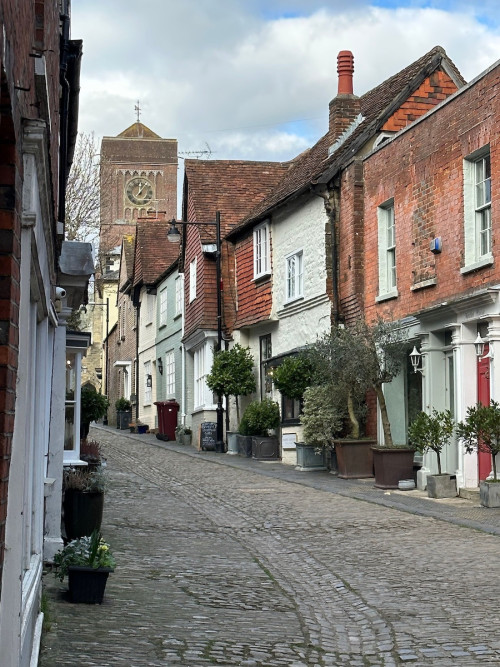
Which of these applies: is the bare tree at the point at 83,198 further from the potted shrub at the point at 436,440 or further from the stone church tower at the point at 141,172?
the stone church tower at the point at 141,172

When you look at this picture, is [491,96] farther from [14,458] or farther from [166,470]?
[14,458]

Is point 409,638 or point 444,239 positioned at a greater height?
point 444,239

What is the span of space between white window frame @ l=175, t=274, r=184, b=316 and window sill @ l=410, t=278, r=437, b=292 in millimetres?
16851

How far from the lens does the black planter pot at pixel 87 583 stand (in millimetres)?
7418

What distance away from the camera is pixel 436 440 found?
48.1 ft

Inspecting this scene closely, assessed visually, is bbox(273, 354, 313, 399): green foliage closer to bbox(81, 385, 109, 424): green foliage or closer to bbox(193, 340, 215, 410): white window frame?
bbox(81, 385, 109, 424): green foliage

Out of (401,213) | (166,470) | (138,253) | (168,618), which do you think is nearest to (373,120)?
(401,213)

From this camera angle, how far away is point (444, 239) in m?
16.2

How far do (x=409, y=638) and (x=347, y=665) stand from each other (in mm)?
739

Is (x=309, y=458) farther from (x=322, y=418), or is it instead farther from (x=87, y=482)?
(x=87, y=482)

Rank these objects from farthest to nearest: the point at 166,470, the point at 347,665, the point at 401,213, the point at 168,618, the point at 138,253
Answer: the point at 138,253, the point at 166,470, the point at 401,213, the point at 168,618, the point at 347,665

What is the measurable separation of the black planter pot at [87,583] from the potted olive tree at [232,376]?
17.9 meters

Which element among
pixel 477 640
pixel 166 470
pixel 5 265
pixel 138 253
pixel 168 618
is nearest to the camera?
pixel 5 265

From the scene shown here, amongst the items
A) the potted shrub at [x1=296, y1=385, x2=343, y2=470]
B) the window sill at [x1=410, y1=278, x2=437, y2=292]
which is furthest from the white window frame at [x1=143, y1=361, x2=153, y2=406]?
the window sill at [x1=410, y1=278, x2=437, y2=292]
